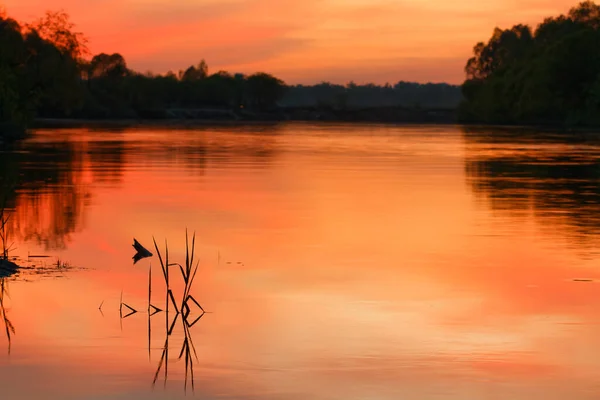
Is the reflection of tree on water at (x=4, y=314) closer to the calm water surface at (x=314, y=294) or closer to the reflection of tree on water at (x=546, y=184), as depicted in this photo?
the calm water surface at (x=314, y=294)

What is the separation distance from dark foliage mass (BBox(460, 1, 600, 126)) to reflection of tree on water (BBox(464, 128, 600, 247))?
6014 centimetres

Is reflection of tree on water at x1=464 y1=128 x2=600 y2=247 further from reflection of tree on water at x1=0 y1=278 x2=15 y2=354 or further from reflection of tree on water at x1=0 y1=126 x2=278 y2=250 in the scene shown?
reflection of tree on water at x1=0 y1=278 x2=15 y2=354

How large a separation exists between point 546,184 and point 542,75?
9868 cm

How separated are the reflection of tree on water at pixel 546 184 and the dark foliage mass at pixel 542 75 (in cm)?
6014

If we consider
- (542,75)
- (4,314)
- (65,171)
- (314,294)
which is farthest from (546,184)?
(542,75)

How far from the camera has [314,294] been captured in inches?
611

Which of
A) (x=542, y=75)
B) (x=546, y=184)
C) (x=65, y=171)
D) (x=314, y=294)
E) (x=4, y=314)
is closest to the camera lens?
(x=4, y=314)

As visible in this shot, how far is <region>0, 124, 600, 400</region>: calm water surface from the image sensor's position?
1098 centimetres

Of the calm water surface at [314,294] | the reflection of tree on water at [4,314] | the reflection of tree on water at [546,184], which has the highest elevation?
the reflection of tree on water at [4,314]

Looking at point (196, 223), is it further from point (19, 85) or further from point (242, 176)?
point (19, 85)

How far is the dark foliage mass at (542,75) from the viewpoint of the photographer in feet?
420

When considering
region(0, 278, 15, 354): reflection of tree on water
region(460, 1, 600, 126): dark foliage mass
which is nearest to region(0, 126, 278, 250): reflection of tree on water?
region(0, 278, 15, 354): reflection of tree on water

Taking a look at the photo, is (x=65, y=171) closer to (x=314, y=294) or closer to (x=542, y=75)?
(x=314, y=294)

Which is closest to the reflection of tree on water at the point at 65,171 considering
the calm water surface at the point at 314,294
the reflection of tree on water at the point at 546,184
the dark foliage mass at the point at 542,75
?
the calm water surface at the point at 314,294
